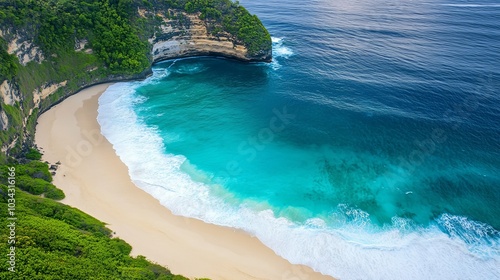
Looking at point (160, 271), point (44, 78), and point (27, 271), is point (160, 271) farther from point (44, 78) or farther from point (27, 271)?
point (44, 78)

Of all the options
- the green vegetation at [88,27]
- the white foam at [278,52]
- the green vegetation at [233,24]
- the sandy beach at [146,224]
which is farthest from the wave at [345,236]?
the white foam at [278,52]

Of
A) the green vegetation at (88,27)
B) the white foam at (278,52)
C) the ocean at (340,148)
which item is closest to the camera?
the ocean at (340,148)

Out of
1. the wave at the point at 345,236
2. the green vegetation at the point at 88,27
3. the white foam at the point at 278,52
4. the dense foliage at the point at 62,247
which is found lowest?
the wave at the point at 345,236

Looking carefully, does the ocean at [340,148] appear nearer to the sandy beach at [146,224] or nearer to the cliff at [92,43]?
the sandy beach at [146,224]

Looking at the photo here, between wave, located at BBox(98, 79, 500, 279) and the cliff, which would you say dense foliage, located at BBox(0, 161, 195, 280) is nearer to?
wave, located at BBox(98, 79, 500, 279)

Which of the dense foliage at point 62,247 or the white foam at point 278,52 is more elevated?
the white foam at point 278,52

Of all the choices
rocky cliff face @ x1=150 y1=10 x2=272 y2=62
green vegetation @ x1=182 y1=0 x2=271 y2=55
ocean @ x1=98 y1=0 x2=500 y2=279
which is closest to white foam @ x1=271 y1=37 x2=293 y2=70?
ocean @ x1=98 y1=0 x2=500 y2=279
